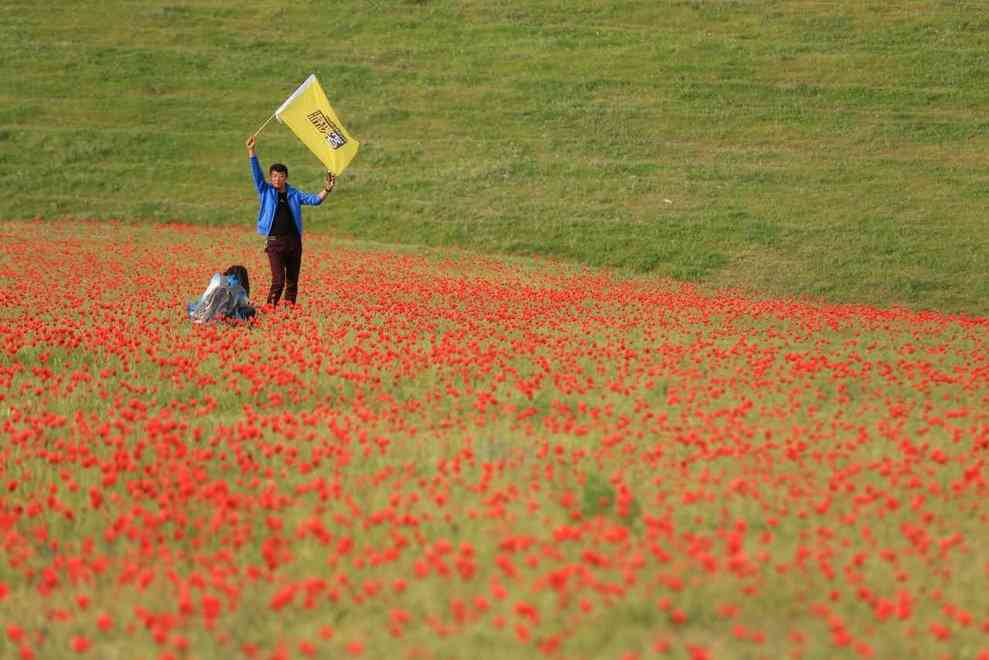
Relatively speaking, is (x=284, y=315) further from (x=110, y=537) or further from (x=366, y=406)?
(x=110, y=537)

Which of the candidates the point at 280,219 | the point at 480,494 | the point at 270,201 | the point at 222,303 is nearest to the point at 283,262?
the point at 280,219

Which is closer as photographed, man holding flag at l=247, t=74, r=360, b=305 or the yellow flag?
man holding flag at l=247, t=74, r=360, b=305

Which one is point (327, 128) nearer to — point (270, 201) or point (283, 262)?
point (270, 201)

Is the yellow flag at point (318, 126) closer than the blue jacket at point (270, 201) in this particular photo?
No

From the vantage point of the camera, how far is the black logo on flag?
55.4 ft

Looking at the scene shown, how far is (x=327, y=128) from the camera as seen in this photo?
17.0 meters

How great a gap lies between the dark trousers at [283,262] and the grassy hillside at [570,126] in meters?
15.8

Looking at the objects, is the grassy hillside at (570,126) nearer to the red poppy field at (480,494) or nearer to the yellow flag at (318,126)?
the yellow flag at (318,126)

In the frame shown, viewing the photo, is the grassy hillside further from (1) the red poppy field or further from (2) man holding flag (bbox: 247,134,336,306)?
(1) the red poppy field

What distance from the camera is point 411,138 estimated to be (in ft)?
144

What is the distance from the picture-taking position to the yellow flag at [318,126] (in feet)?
54.9

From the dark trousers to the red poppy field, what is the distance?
7.18 ft

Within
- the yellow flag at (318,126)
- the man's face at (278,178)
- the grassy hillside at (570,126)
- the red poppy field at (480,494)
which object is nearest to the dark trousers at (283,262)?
the man's face at (278,178)

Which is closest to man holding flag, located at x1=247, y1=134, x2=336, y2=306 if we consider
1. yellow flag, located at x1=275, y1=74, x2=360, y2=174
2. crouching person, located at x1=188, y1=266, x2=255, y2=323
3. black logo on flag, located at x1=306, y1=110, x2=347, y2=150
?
yellow flag, located at x1=275, y1=74, x2=360, y2=174
